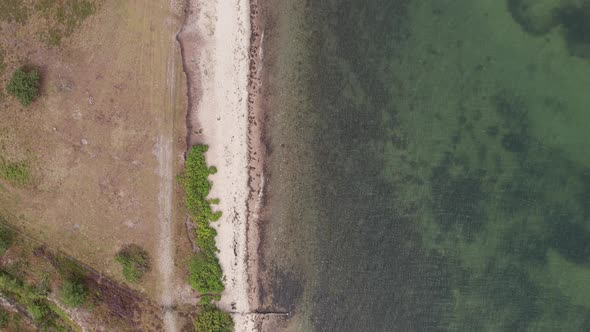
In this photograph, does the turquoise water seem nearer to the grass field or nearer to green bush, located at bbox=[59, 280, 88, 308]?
the grass field

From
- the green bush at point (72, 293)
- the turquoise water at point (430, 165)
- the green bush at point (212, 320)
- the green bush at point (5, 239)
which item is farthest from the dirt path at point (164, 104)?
the green bush at point (5, 239)

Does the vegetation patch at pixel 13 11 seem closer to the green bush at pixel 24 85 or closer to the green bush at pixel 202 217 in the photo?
the green bush at pixel 24 85

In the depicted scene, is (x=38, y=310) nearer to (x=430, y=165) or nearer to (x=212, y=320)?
(x=212, y=320)

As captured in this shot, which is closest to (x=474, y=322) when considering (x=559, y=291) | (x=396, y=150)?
(x=559, y=291)

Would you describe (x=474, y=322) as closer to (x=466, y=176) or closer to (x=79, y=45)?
(x=466, y=176)

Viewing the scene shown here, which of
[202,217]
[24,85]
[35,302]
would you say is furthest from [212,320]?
[24,85]
